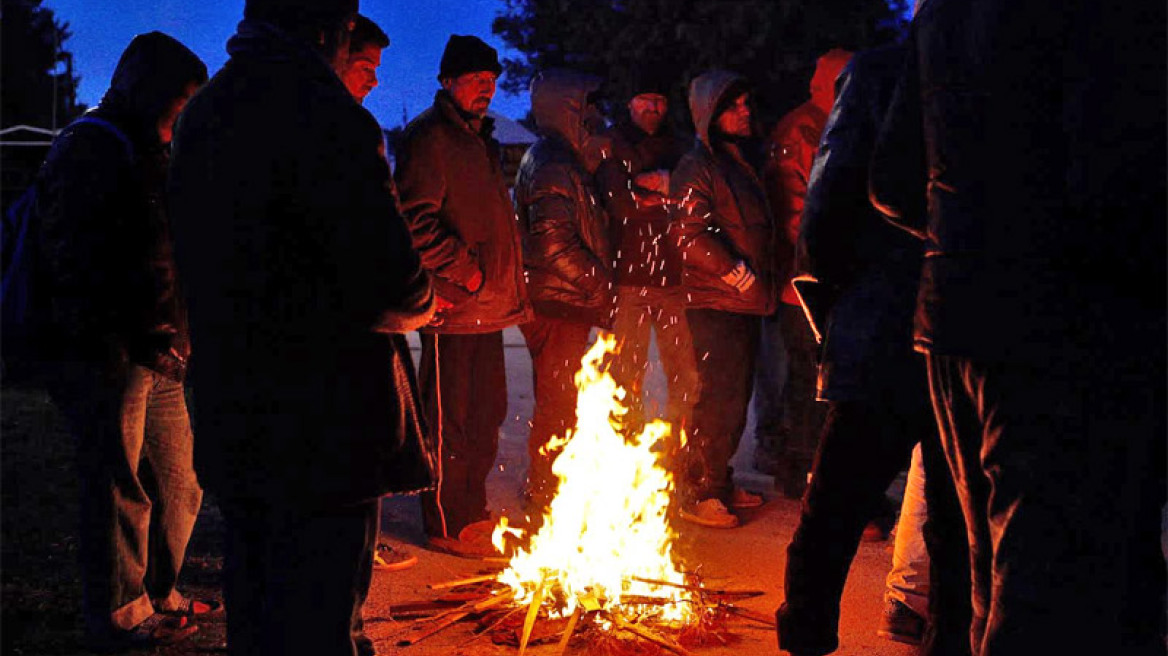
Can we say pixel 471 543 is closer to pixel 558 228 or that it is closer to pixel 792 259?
pixel 558 228

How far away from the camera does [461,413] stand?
19.3 feet

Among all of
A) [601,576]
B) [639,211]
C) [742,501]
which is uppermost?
[639,211]

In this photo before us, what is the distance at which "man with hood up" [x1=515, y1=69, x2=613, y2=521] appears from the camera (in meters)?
6.22

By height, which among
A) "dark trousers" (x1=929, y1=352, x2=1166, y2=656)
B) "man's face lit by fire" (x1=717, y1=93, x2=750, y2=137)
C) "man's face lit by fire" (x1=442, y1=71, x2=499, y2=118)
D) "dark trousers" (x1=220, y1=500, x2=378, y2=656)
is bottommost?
"dark trousers" (x1=220, y1=500, x2=378, y2=656)

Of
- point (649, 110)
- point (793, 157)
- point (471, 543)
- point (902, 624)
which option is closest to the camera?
point (902, 624)

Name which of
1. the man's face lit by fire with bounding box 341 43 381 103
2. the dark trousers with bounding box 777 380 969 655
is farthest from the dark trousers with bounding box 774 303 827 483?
the dark trousers with bounding box 777 380 969 655

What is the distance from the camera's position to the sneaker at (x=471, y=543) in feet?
18.9

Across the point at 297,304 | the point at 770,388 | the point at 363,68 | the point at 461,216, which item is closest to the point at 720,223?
the point at 770,388

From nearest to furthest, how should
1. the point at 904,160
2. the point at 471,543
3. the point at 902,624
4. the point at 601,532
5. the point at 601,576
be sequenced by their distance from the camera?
the point at 904,160 < the point at 902,624 < the point at 601,576 < the point at 601,532 < the point at 471,543

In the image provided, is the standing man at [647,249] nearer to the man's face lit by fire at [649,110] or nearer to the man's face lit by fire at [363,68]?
the man's face lit by fire at [649,110]

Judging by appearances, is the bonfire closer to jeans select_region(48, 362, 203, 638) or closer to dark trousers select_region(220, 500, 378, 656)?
jeans select_region(48, 362, 203, 638)

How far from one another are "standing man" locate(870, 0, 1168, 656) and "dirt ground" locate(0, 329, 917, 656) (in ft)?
6.61

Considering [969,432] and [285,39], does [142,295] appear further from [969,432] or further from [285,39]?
[969,432]

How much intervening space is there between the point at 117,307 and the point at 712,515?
3552 millimetres
